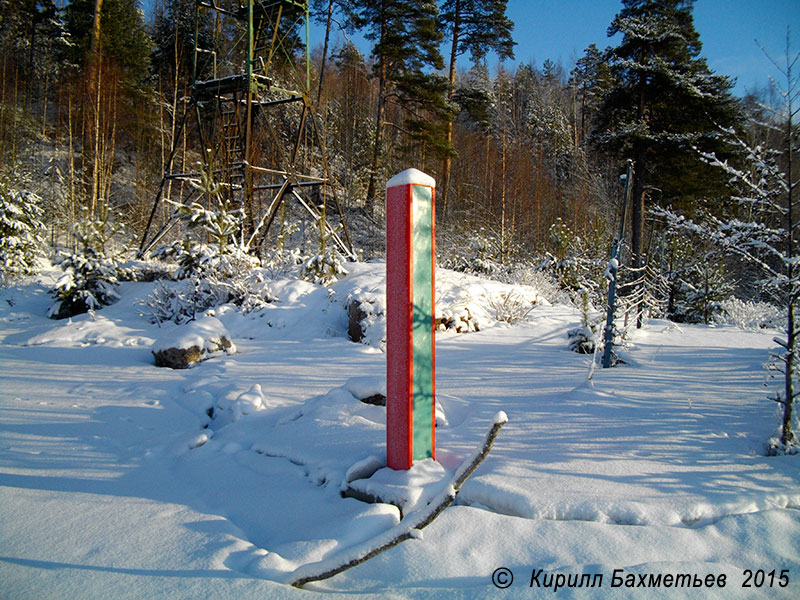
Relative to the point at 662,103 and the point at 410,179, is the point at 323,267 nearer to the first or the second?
the point at 410,179

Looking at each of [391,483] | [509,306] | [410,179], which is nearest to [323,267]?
[509,306]

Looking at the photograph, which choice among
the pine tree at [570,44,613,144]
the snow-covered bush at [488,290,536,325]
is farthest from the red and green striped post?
the pine tree at [570,44,613,144]

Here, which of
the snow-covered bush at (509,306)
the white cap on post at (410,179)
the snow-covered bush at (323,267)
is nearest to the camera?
the white cap on post at (410,179)

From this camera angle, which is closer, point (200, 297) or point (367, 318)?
point (367, 318)

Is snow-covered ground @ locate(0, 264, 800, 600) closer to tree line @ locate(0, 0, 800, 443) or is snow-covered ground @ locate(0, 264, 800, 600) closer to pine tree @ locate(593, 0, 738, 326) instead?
tree line @ locate(0, 0, 800, 443)

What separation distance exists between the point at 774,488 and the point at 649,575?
1077 millimetres

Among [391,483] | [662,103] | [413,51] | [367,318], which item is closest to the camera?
[391,483]

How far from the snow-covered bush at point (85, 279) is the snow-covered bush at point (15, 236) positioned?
313cm

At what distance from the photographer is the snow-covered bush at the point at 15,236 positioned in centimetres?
1044

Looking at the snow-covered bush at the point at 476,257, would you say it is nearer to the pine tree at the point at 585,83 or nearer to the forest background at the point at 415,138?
the forest background at the point at 415,138

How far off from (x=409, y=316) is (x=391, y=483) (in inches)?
32.0

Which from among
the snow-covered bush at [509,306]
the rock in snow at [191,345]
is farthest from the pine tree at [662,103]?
the rock in snow at [191,345]

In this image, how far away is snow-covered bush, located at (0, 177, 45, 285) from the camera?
34.2 ft

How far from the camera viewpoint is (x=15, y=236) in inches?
427
